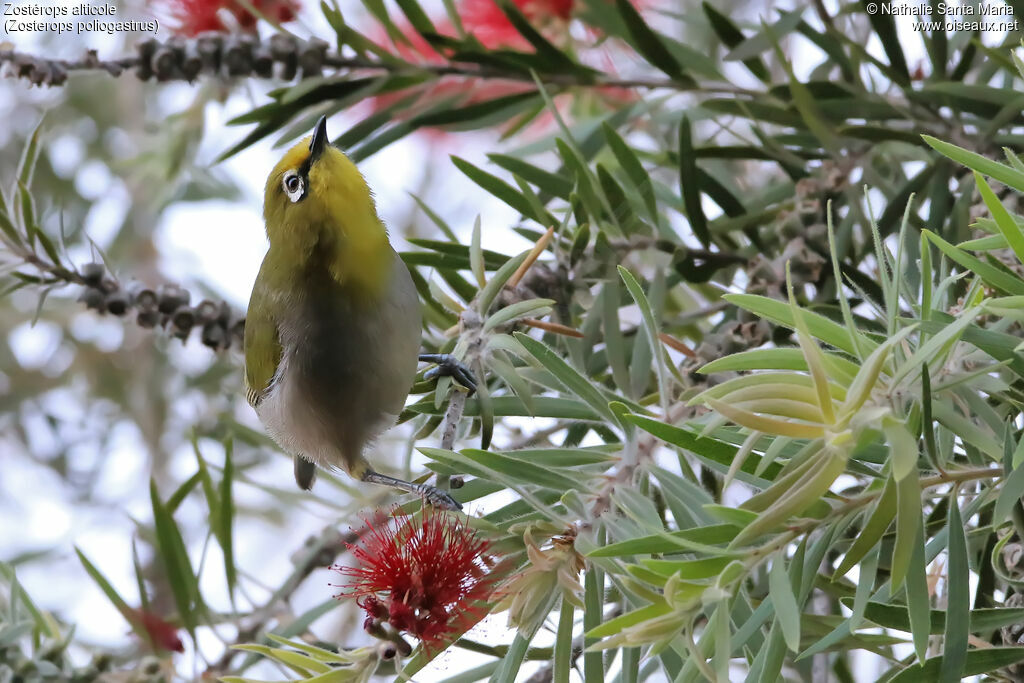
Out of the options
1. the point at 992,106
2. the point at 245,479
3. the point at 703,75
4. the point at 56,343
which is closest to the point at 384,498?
the point at 245,479

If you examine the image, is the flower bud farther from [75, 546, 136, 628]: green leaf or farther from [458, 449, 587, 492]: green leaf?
[458, 449, 587, 492]: green leaf

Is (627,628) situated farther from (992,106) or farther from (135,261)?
(135,261)

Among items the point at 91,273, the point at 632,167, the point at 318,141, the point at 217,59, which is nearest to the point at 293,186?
the point at 318,141

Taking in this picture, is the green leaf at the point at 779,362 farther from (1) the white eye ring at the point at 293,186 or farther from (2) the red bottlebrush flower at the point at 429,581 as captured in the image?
(1) the white eye ring at the point at 293,186

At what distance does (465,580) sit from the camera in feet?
2.73

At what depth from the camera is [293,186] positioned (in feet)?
5.15

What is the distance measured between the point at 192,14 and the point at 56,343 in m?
1.75

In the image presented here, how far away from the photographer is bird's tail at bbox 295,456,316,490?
65.9 inches

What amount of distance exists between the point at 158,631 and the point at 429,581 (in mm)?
820

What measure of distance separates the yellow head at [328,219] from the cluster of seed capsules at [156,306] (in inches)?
5.5

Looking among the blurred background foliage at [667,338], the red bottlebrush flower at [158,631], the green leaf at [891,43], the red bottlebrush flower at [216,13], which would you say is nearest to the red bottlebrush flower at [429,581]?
the blurred background foliage at [667,338]

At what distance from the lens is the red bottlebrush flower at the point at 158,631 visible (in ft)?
4.83

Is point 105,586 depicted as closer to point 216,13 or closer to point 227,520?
point 227,520

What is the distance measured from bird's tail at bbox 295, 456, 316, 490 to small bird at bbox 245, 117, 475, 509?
0.11 meters
